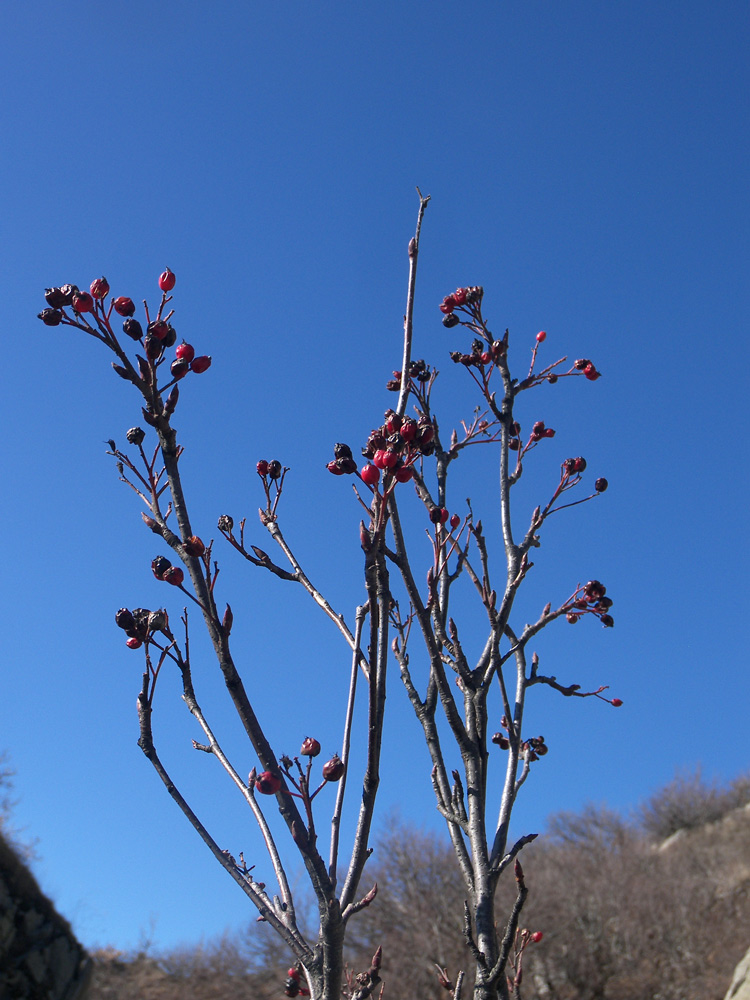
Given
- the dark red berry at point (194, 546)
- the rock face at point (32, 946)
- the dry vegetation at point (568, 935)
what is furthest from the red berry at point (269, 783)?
the dry vegetation at point (568, 935)

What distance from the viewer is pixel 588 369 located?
107 inches

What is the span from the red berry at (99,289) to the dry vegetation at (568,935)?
18040 mm

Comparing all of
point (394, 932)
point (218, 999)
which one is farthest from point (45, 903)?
point (218, 999)

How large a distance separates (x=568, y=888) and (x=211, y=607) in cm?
2240

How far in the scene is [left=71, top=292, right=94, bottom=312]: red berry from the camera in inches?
51.1

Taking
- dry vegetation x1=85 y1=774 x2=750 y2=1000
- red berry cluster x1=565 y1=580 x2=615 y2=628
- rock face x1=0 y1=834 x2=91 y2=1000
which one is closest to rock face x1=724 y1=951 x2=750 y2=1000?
dry vegetation x1=85 y1=774 x2=750 y2=1000

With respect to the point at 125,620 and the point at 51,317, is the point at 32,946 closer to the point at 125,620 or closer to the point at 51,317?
the point at 125,620

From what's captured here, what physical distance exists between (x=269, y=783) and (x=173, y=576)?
Answer: 39 centimetres

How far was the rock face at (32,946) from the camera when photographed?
10398 millimetres

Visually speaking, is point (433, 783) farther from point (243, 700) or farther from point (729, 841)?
point (729, 841)

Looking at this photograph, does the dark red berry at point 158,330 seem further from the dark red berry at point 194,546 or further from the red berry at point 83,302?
the dark red berry at point 194,546

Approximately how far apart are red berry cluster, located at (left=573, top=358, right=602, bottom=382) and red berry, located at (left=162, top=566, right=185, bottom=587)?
186cm

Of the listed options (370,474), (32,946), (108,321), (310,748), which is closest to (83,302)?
(108,321)

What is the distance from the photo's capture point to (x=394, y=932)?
18562 millimetres
